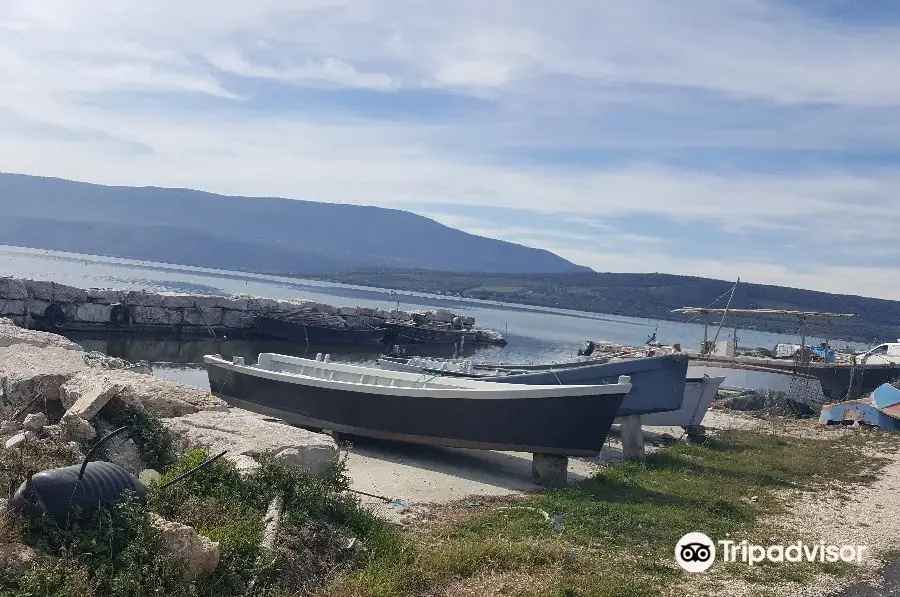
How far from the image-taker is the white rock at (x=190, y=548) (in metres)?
5.71

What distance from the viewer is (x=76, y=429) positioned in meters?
7.57

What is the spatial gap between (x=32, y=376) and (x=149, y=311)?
3261cm

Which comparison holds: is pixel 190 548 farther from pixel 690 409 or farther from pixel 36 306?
pixel 36 306

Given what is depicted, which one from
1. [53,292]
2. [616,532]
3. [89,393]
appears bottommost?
[53,292]

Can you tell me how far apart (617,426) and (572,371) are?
4802 millimetres

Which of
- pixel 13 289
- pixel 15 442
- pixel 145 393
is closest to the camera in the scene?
pixel 15 442

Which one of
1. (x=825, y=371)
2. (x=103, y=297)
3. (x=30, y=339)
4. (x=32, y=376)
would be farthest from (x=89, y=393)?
(x=103, y=297)

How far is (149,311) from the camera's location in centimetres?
4041

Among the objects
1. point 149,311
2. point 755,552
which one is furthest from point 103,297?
point 755,552

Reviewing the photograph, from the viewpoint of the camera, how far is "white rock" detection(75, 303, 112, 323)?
37.2 metres

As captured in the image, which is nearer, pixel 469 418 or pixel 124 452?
pixel 124 452

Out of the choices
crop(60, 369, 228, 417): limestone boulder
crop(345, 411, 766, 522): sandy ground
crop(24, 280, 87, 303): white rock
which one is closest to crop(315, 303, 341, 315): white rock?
crop(24, 280, 87, 303): white rock

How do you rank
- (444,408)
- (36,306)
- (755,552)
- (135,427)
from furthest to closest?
(36,306) < (444,408) < (755,552) < (135,427)

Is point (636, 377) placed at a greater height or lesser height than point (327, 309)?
greater
